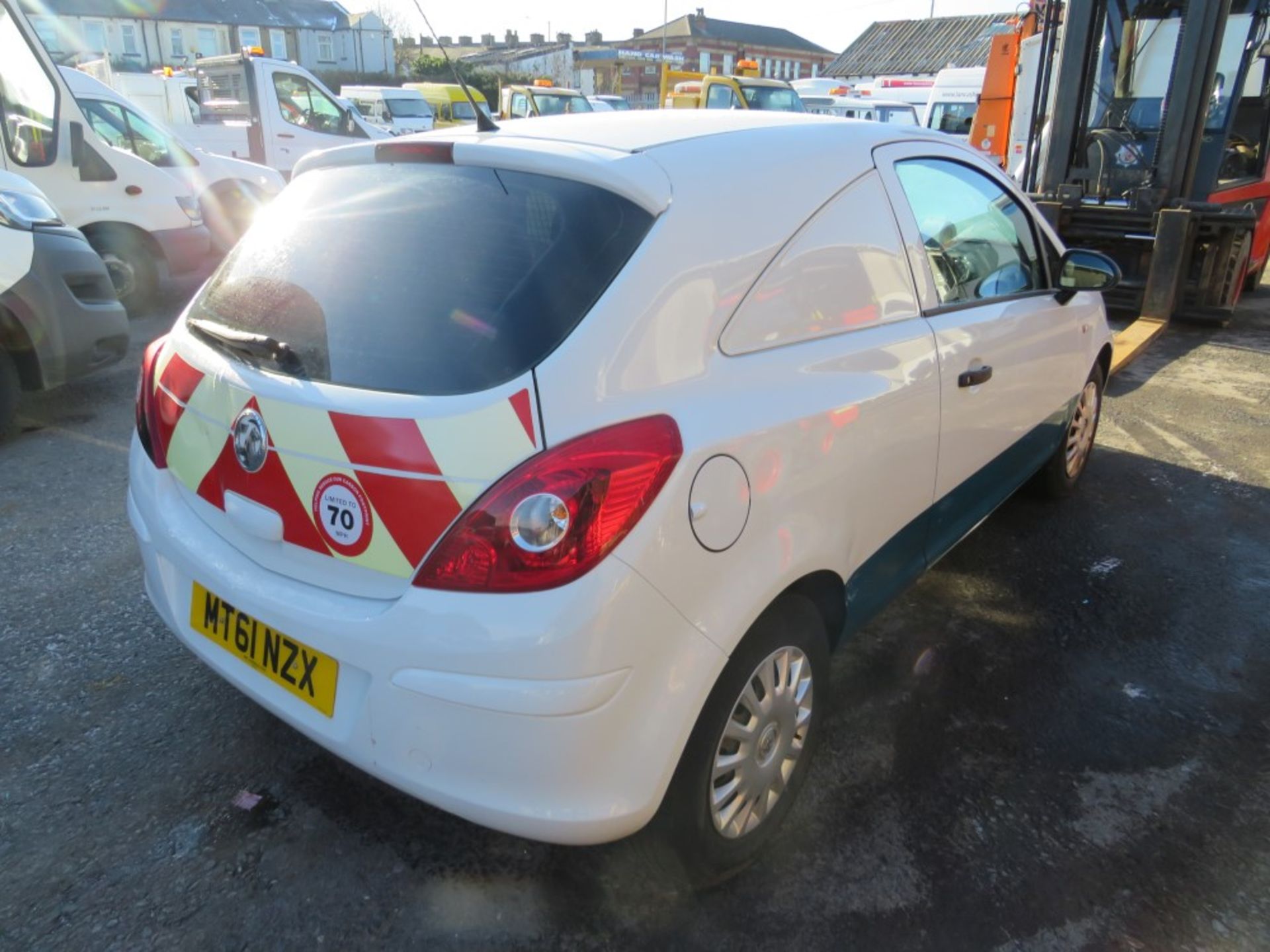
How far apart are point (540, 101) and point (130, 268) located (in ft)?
43.2

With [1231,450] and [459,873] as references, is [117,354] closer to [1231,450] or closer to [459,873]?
[459,873]

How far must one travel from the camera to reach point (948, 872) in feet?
7.44

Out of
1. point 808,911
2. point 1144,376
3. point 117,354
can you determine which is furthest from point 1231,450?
point 117,354

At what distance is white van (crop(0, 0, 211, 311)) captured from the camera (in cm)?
710

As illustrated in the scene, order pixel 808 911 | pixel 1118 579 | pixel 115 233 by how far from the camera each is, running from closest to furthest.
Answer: pixel 808 911 → pixel 1118 579 → pixel 115 233

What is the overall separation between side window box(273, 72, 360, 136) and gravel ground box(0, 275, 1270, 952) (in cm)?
1128

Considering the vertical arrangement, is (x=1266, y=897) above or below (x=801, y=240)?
below

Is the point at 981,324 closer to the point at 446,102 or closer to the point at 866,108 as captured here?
the point at 866,108

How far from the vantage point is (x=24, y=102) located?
720 centimetres

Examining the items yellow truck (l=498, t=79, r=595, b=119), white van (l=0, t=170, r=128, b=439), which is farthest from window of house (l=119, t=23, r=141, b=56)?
white van (l=0, t=170, r=128, b=439)

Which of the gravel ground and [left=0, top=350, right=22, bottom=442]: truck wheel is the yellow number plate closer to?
the gravel ground

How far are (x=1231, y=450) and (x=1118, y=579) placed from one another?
6.73ft

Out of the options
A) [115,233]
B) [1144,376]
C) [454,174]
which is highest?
[454,174]

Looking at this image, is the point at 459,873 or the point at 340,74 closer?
the point at 459,873
